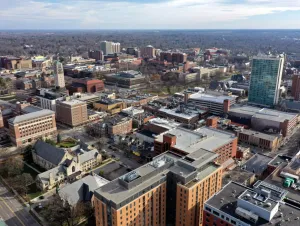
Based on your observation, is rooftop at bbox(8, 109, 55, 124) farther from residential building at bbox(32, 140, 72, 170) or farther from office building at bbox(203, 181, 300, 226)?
office building at bbox(203, 181, 300, 226)

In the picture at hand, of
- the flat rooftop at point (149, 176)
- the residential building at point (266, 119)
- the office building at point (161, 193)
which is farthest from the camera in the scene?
the residential building at point (266, 119)

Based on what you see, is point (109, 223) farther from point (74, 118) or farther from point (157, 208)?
point (74, 118)

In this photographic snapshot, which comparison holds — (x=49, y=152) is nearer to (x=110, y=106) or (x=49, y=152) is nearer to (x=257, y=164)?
(x=110, y=106)

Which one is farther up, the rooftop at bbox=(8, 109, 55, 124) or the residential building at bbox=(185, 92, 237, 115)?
the rooftop at bbox=(8, 109, 55, 124)

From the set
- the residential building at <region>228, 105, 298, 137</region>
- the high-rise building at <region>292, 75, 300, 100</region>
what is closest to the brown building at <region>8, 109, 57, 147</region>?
the residential building at <region>228, 105, 298, 137</region>

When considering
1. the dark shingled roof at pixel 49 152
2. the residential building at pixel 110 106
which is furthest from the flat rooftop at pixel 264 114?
the dark shingled roof at pixel 49 152

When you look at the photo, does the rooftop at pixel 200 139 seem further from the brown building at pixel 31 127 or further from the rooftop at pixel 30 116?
the rooftop at pixel 30 116

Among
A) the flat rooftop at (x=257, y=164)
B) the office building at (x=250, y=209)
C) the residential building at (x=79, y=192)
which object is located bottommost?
the flat rooftop at (x=257, y=164)

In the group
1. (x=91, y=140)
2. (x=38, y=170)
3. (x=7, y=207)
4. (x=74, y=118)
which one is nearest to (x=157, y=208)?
(x=7, y=207)
